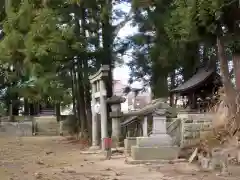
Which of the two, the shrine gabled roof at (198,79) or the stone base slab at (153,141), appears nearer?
the stone base slab at (153,141)

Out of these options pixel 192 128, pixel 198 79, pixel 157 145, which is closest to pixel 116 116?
pixel 192 128

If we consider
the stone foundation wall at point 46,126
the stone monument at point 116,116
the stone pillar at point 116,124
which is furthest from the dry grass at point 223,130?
the stone foundation wall at point 46,126

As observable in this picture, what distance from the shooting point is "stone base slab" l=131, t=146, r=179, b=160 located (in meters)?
12.9

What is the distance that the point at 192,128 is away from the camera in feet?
48.2

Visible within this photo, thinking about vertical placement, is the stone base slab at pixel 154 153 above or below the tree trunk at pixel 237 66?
below

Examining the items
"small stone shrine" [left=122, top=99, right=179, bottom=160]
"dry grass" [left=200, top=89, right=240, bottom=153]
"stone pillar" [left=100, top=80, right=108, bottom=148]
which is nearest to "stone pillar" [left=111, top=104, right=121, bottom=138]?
"stone pillar" [left=100, top=80, right=108, bottom=148]

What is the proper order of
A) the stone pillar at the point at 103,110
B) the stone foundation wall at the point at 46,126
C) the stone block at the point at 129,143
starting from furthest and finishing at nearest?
the stone foundation wall at the point at 46,126, the stone pillar at the point at 103,110, the stone block at the point at 129,143

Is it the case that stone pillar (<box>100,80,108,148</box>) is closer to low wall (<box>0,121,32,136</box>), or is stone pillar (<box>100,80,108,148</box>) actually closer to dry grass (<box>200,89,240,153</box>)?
dry grass (<box>200,89,240,153</box>)

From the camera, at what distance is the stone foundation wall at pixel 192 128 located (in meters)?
14.5

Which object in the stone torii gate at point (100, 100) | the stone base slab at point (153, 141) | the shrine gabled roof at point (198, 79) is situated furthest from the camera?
the shrine gabled roof at point (198, 79)

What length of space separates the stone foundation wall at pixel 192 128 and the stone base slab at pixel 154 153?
4.83 ft

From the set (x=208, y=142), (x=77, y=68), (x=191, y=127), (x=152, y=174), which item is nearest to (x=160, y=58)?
(x=77, y=68)

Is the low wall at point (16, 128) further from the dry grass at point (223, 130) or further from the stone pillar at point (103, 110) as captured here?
the dry grass at point (223, 130)

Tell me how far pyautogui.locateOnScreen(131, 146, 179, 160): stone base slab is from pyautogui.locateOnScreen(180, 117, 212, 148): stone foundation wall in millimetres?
1471
